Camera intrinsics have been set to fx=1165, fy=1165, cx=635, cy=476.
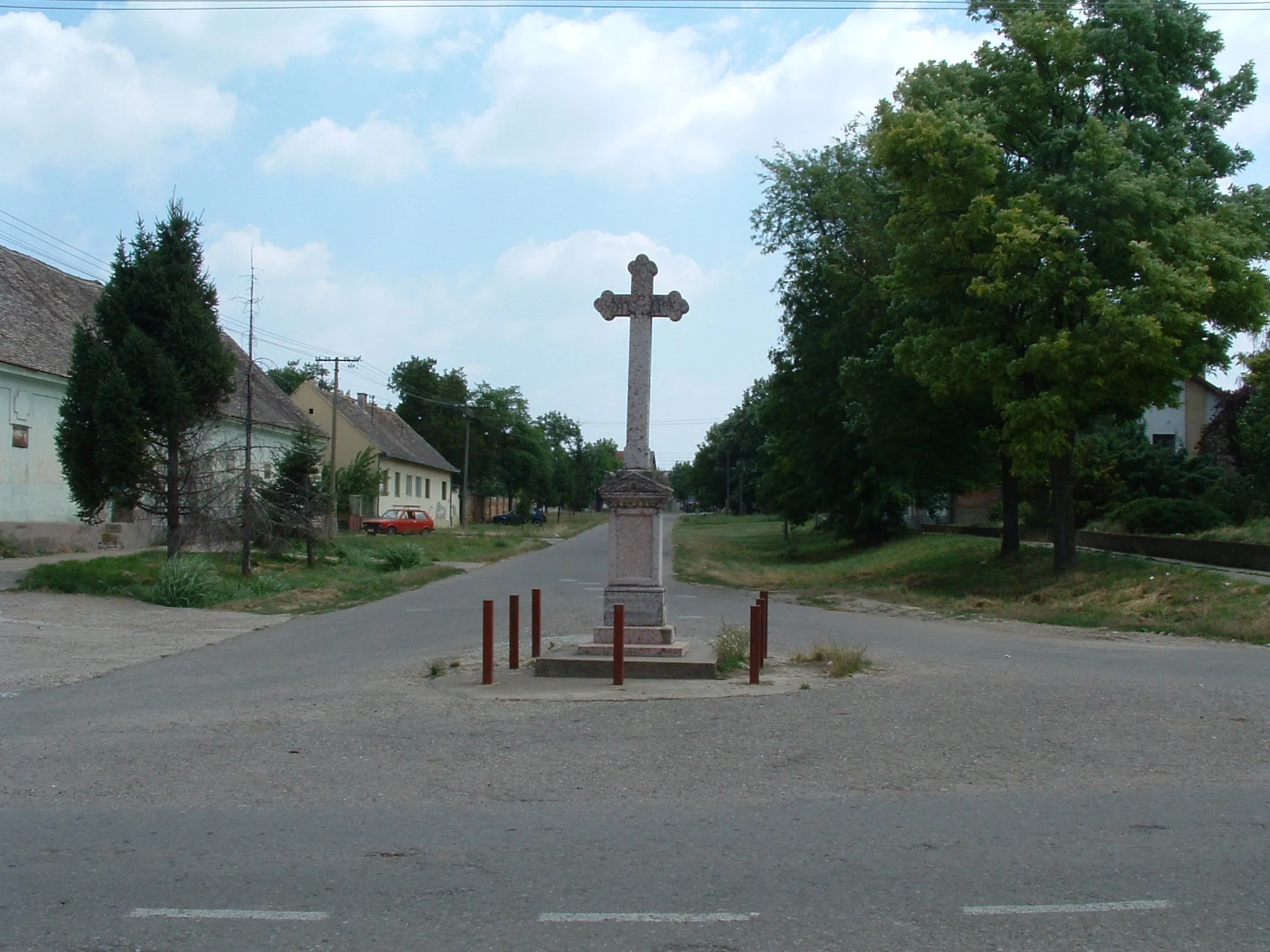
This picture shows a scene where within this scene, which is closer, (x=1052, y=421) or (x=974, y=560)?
(x=1052, y=421)

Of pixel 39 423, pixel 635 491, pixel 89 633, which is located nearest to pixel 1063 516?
pixel 635 491

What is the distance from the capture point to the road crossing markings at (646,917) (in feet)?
16.1

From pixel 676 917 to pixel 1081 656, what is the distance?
1068 cm

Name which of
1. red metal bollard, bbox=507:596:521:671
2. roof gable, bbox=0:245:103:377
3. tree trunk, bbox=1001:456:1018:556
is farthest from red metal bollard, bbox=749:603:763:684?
roof gable, bbox=0:245:103:377

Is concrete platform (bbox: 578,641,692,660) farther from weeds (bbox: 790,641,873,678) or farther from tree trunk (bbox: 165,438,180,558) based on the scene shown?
tree trunk (bbox: 165,438,180,558)

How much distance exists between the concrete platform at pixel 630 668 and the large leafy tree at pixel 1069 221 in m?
12.4

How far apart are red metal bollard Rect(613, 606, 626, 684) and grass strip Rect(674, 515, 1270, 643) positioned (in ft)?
32.3

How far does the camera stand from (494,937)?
4.71m

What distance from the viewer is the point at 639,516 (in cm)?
1284

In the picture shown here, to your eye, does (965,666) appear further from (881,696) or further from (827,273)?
(827,273)

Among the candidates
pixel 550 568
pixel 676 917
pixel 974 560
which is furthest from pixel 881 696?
pixel 550 568

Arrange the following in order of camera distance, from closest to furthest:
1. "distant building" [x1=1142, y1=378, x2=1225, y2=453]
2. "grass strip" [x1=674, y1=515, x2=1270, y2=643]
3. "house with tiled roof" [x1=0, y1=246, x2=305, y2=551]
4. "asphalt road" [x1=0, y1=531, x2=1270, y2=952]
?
"asphalt road" [x1=0, y1=531, x2=1270, y2=952] < "grass strip" [x1=674, y1=515, x2=1270, y2=643] < "house with tiled roof" [x1=0, y1=246, x2=305, y2=551] < "distant building" [x1=1142, y1=378, x2=1225, y2=453]

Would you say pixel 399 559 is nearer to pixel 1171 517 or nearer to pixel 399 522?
pixel 1171 517

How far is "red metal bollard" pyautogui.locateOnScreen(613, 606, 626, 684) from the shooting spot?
11.1 meters
